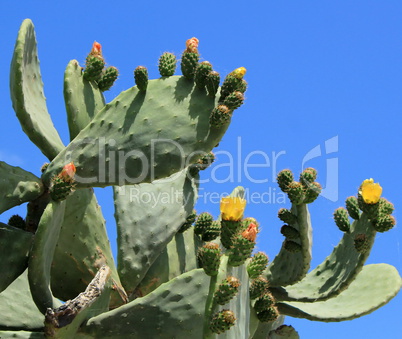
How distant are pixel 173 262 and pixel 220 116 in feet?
3.13

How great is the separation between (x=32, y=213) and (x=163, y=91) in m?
0.83

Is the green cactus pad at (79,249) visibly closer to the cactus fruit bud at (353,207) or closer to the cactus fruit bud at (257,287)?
the cactus fruit bud at (257,287)

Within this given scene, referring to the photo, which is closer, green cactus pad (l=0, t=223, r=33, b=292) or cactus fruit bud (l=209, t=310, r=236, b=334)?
cactus fruit bud (l=209, t=310, r=236, b=334)

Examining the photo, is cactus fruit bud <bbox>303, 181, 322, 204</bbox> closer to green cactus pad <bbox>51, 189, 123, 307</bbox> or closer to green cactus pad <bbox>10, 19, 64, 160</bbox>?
green cactus pad <bbox>51, 189, 123, 307</bbox>

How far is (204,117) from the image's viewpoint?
10.1 feet

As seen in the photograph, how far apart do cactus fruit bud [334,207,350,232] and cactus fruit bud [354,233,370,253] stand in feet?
0.77

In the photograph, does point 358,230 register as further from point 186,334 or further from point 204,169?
point 186,334

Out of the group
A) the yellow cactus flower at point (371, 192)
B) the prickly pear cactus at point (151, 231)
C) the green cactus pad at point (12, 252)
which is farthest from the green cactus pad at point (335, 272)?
the green cactus pad at point (12, 252)

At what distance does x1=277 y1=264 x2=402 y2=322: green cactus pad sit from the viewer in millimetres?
3643

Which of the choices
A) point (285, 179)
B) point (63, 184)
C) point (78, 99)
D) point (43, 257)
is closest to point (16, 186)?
point (63, 184)

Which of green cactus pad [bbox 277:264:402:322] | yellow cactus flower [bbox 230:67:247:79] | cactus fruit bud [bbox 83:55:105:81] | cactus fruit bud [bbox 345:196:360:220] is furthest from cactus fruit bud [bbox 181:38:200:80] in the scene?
green cactus pad [bbox 277:264:402:322]

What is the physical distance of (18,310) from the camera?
3.01 m

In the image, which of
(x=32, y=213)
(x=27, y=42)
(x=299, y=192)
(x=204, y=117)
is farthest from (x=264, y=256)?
(x=27, y=42)

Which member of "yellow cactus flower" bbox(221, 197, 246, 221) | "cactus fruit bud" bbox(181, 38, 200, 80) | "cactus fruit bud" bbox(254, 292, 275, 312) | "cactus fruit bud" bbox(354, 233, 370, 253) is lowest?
"cactus fruit bud" bbox(254, 292, 275, 312)
